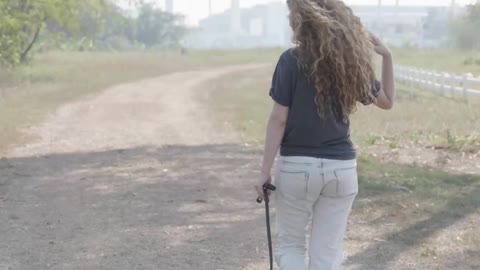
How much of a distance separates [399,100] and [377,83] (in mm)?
20001

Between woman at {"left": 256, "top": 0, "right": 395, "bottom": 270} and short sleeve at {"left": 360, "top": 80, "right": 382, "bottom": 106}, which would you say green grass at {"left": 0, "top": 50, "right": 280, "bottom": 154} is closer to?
woman at {"left": 256, "top": 0, "right": 395, "bottom": 270}

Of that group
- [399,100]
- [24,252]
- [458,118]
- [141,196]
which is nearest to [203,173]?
[141,196]

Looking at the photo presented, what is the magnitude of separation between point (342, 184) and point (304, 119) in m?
0.37

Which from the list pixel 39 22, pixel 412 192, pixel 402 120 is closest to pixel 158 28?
pixel 39 22

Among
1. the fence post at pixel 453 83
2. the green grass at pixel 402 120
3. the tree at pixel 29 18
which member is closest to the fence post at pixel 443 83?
the green grass at pixel 402 120

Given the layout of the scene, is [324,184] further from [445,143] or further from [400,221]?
[445,143]

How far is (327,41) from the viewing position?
4.25 metres

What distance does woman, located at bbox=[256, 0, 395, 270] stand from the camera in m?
4.28

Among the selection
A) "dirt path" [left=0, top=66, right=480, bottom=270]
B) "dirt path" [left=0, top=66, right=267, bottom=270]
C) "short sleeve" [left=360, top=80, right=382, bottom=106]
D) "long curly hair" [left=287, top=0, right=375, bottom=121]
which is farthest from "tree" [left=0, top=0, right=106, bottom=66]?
"long curly hair" [left=287, top=0, right=375, bottom=121]

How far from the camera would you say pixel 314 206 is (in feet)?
15.0

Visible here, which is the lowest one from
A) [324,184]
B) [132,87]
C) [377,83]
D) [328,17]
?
[132,87]

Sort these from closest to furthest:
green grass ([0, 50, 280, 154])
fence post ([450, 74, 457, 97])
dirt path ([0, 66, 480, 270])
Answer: dirt path ([0, 66, 480, 270]) < green grass ([0, 50, 280, 154]) < fence post ([450, 74, 457, 97])

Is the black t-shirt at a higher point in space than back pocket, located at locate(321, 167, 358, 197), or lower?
higher

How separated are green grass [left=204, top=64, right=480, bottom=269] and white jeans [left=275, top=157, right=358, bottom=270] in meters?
2.04
